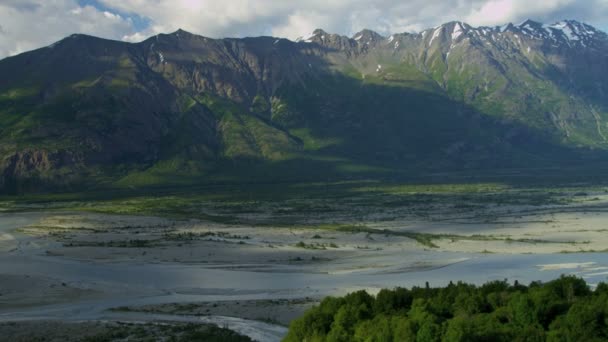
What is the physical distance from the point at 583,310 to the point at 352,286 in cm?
2932

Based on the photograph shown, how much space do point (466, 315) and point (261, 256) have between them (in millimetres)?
48544

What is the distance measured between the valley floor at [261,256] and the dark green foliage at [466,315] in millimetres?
10121

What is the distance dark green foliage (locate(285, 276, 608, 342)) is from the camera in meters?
29.1

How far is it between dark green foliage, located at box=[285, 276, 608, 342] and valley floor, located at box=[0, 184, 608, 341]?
10.1m

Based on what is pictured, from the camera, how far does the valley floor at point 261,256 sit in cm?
5278

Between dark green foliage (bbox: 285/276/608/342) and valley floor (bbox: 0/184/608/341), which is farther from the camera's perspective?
valley floor (bbox: 0/184/608/341)

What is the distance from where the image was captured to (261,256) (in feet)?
265

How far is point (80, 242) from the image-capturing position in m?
96.4

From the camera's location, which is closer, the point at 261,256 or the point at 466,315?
the point at 466,315

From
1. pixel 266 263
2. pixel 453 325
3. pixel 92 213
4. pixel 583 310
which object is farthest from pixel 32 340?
pixel 92 213

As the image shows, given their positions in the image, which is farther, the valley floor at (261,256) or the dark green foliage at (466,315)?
the valley floor at (261,256)

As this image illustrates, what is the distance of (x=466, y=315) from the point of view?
33.9 m

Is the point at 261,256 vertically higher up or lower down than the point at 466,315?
lower down

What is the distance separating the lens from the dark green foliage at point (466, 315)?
29069 millimetres
